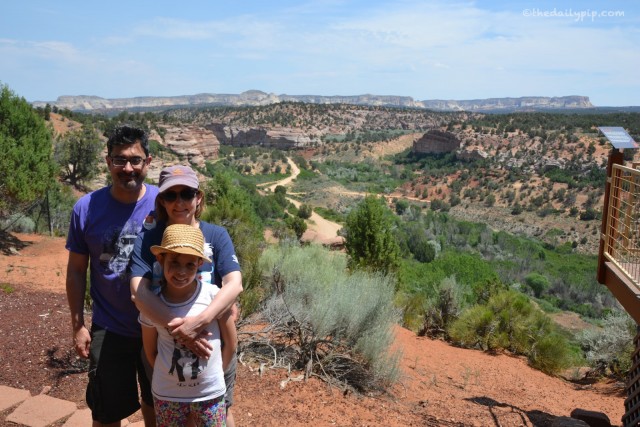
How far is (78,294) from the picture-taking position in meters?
2.74

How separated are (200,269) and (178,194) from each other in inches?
14.3

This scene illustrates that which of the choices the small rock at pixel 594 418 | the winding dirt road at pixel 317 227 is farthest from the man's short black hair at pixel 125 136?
the winding dirt road at pixel 317 227

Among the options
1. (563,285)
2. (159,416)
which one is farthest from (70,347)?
(563,285)

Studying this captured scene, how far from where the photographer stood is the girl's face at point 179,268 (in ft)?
7.34

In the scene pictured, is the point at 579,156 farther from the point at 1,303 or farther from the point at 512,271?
the point at 1,303

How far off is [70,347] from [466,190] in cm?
4425

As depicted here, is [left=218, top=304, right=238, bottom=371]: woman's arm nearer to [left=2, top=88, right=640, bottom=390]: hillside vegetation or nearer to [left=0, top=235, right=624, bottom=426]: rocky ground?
[left=0, top=235, right=624, bottom=426]: rocky ground

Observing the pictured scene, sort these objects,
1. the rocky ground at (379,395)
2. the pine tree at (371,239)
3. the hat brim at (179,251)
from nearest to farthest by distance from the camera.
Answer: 1. the hat brim at (179,251)
2. the rocky ground at (379,395)
3. the pine tree at (371,239)

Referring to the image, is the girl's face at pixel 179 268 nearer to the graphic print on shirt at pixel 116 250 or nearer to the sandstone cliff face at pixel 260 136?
the graphic print on shirt at pixel 116 250

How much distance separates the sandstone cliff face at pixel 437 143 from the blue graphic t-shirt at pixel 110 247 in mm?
59558

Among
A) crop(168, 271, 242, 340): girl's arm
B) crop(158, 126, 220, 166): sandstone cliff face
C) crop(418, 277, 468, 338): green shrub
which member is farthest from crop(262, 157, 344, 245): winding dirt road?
crop(168, 271, 242, 340): girl's arm

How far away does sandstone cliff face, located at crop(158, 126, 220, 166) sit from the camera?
44847 millimetres

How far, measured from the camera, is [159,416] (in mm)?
2359

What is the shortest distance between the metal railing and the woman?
4.07 metres
